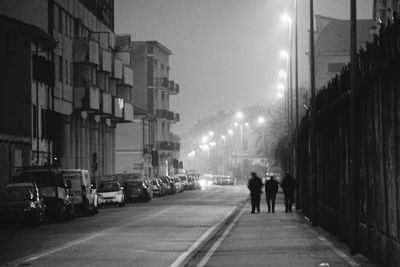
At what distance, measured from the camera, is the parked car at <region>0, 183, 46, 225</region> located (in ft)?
120

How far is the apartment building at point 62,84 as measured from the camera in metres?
59.8

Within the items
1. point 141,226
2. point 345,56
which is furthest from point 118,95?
point 141,226

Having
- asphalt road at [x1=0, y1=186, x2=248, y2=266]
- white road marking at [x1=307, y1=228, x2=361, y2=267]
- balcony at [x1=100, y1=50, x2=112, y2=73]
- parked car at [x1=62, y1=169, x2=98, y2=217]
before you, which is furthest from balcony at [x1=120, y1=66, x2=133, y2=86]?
white road marking at [x1=307, y1=228, x2=361, y2=267]

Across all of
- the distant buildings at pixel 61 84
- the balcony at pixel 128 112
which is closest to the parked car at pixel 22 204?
the distant buildings at pixel 61 84

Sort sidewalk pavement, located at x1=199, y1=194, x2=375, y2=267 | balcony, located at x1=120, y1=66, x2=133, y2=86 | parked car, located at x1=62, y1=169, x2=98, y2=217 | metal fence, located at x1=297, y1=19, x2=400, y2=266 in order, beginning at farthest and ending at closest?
balcony, located at x1=120, y1=66, x2=133, y2=86
parked car, located at x1=62, y1=169, x2=98, y2=217
sidewalk pavement, located at x1=199, y1=194, x2=375, y2=267
metal fence, located at x1=297, y1=19, x2=400, y2=266

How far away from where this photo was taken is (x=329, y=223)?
1161 inches

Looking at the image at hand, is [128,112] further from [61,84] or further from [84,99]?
[61,84]

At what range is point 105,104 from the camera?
267 ft

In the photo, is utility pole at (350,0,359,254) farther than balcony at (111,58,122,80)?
No

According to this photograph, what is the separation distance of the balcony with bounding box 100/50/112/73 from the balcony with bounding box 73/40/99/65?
4.51 meters

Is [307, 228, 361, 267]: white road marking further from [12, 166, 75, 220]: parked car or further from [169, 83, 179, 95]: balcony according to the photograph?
[169, 83, 179, 95]: balcony

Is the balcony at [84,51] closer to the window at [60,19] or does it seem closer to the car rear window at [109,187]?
the window at [60,19]

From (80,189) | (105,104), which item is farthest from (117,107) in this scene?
(80,189)

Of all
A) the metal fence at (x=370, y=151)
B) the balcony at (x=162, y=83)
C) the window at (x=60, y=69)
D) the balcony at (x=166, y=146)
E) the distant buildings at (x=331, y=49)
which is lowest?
the metal fence at (x=370, y=151)
